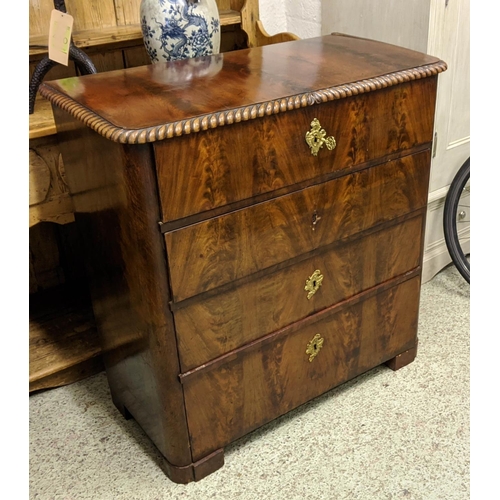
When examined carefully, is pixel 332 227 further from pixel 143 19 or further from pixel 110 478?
pixel 110 478

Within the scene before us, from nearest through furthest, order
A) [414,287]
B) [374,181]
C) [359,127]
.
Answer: [359,127], [374,181], [414,287]

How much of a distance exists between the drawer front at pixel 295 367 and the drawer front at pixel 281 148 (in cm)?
42

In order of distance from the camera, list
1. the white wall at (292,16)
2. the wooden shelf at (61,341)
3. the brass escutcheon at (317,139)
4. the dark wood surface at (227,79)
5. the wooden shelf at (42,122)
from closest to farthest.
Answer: the dark wood surface at (227,79) < the brass escutcheon at (317,139) < the wooden shelf at (42,122) < the wooden shelf at (61,341) < the white wall at (292,16)

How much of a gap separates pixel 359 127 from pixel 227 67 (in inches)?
14.0

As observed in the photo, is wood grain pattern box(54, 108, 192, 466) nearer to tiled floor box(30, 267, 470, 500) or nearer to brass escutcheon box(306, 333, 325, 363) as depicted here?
tiled floor box(30, 267, 470, 500)

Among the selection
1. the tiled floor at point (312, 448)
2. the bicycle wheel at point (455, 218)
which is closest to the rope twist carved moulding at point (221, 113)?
the bicycle wheel at point (455, 218)

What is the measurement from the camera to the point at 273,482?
1.60m

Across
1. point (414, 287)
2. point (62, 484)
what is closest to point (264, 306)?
point (414, 287)

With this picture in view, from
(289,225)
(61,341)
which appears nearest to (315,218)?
(289,225)

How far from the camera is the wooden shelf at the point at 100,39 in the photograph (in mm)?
1781

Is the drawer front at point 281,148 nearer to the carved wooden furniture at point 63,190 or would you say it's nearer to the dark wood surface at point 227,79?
the dark wood surface at point 227,79

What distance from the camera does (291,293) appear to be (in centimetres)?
157

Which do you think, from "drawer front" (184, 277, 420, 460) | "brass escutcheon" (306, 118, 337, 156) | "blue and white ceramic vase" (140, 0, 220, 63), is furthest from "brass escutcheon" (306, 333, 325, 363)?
"blue and white ceramic vase" (140, 0, 220, 63)

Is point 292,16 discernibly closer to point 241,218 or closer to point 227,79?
point 227,79
